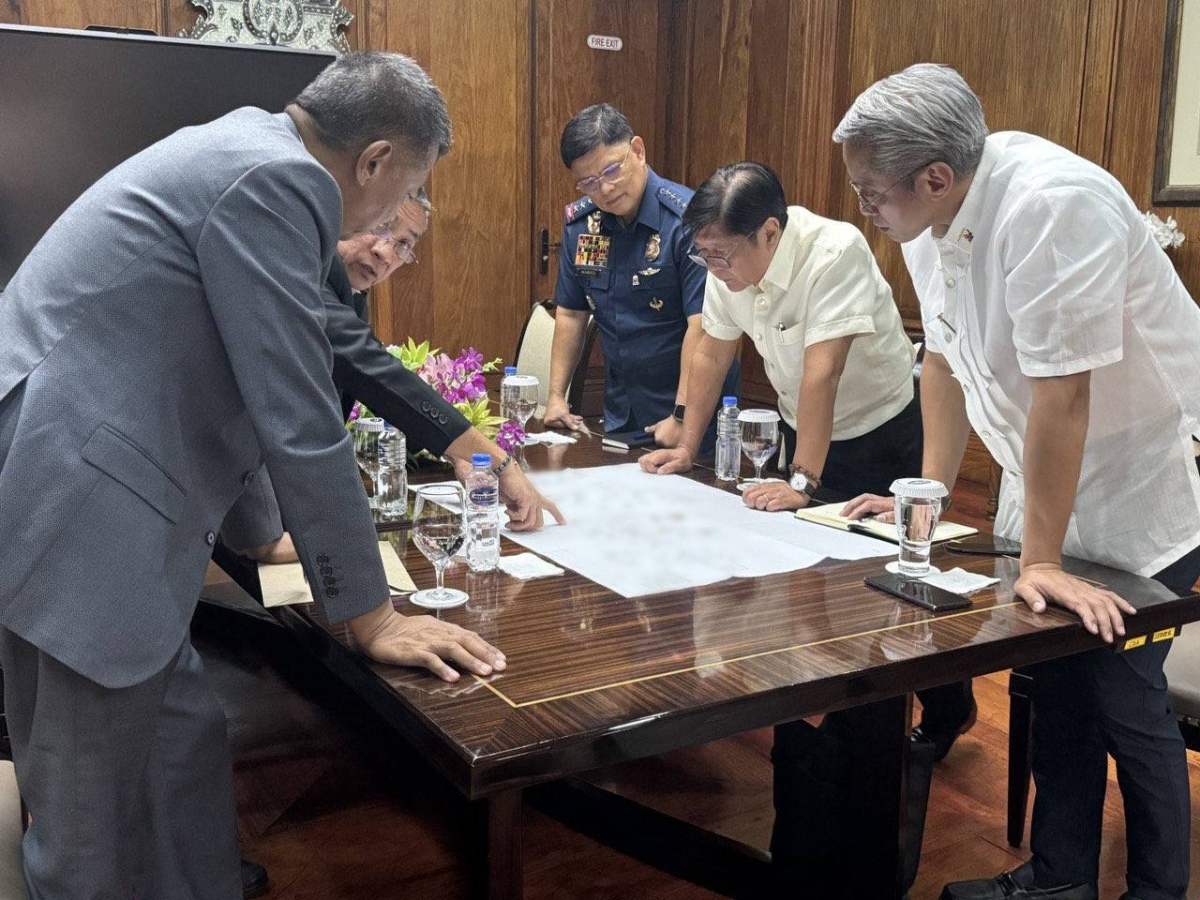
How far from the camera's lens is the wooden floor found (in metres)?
2.26

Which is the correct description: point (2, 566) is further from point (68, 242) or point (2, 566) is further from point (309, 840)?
point (309, 840)

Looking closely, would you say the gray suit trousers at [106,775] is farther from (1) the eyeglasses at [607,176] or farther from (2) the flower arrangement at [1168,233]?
(2) the flower arrangement at [1168,233]

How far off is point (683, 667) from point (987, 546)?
2.40 feet

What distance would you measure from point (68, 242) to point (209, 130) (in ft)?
0.65

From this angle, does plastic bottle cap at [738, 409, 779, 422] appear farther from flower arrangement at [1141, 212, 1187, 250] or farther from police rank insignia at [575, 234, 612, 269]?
flower arrangement at [1141, 212, 1187, 250]

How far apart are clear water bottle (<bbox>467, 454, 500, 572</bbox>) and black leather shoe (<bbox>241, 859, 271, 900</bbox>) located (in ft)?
2.91

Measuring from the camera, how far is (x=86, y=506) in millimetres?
1245

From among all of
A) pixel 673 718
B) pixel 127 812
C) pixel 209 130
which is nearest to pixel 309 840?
pixel 127 812

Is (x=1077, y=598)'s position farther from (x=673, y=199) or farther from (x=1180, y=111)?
(x=1180, y=111)

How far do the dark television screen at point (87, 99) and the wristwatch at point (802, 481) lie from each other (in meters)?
1.56

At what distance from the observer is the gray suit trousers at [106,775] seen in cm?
133

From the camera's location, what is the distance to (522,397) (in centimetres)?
287

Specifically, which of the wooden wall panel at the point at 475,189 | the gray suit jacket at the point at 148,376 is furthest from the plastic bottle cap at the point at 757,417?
the wooden wall panel at the point at 475,189

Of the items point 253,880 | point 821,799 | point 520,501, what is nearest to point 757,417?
point 520,501
